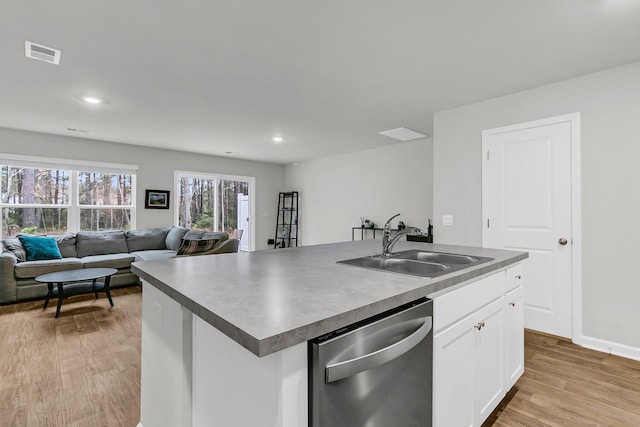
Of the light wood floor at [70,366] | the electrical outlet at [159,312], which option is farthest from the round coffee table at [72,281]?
the electrical outlet at [159,312]

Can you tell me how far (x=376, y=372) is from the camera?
3.12 feet

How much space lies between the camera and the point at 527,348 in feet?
8.77

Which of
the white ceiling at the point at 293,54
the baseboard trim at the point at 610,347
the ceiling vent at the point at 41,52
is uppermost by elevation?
the white ceiling at the point at 293,54

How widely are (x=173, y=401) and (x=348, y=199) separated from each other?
5537mm

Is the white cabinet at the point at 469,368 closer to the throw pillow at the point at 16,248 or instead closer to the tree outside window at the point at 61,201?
the throw pillow at the point at 16,248

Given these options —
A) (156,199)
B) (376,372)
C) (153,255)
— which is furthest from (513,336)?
(156,199)

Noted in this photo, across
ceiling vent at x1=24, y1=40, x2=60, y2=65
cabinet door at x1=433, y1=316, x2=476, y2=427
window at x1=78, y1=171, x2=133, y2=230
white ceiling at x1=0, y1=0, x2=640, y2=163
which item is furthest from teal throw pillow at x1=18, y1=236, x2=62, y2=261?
cabinet door at x1=433, y1=316, x2=476, y2=427

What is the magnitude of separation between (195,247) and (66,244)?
2.03 m

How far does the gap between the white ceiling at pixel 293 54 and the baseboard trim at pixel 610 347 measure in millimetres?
2343

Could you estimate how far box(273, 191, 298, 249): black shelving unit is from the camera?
25.5ft

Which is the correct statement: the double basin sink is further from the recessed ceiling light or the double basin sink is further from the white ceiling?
the recessed ceiling light

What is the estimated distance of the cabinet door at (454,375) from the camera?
123 cm

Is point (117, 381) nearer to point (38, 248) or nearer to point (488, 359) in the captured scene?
point (488, 359)

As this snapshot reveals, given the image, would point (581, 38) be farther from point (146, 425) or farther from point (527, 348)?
point (146, 425)
